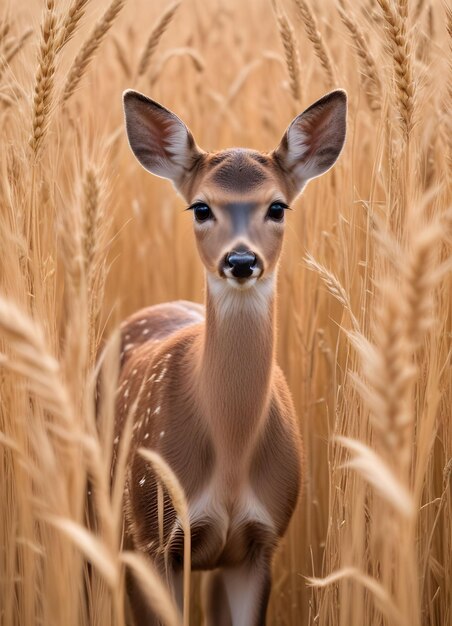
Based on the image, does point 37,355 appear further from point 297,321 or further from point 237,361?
point 297,321

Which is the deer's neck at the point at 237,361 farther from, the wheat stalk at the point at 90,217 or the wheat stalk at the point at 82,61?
the wheat stalk at the point at 90,217

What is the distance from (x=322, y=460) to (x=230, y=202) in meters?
1.12

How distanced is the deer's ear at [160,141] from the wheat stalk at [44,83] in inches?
32.9

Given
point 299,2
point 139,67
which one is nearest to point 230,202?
point 299,2

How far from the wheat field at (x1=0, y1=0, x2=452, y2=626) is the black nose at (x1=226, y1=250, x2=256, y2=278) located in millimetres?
233

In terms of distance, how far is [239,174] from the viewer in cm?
336

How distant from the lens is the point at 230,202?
3.25m

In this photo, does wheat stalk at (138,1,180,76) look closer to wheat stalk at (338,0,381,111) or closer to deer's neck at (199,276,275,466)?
wheat stalk at (338,0,381,111)

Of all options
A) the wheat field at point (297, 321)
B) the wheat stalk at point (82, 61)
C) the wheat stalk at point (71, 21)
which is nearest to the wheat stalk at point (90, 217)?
the wheat field at point (297, 321)

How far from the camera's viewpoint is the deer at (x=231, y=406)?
313 centimetres

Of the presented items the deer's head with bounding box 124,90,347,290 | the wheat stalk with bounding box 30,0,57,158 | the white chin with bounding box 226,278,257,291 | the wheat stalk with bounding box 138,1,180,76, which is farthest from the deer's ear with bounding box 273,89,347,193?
the wheat stalk with bounding box 30,0,57,158

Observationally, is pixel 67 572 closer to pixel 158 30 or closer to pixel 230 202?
pixel 230 202

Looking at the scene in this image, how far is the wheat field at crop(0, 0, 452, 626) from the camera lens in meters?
1.55

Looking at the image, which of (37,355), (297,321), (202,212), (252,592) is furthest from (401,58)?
(252,592)
